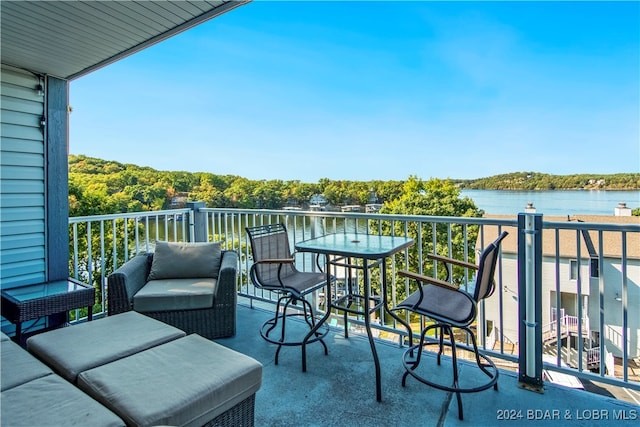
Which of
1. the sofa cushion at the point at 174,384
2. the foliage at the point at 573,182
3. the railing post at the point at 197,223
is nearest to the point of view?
the sofa cushion at the point at 174,384

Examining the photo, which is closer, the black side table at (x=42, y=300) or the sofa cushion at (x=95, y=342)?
the sofa cushion at (x=95, y=342)

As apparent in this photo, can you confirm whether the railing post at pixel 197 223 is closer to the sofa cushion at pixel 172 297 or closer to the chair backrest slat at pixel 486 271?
the sofa cushion at pixel 172 297

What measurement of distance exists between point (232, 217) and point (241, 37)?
12920 mm

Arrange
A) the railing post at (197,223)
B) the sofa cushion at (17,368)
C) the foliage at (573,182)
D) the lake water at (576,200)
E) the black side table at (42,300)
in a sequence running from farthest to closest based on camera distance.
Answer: the foliage at (573,182) < the lake water at (576,200) < the railing post at (197,223) < the black side table at (42,300) < the sofa cushion at (17,368)

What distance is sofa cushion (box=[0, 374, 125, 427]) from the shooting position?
1.27 m

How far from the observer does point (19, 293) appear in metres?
3.04

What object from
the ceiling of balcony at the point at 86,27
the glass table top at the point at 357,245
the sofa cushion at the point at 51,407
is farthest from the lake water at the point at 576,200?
the sofa cushion at the point at 51,407

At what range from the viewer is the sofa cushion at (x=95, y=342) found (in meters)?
1.75

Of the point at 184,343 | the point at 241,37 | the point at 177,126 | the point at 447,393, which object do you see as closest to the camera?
the point at 184,343

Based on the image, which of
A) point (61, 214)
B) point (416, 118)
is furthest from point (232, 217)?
point (416, 118)

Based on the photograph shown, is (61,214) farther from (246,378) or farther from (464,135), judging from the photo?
(464,135)

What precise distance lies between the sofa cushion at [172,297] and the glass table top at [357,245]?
1068 mm

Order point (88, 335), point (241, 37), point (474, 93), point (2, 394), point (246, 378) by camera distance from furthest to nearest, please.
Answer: point (474, 93), point (241, 37), point (88, 335), point (246, 378), point (2, 394)

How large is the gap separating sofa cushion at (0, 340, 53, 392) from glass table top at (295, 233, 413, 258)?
1.66 metres
